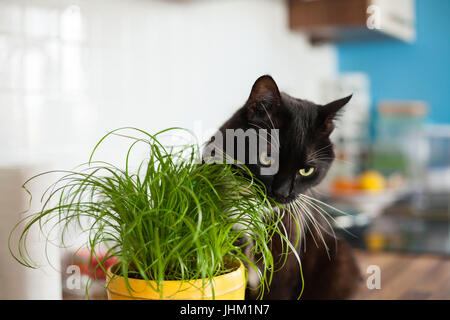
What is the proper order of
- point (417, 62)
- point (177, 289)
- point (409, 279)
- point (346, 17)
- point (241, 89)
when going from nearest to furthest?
point (177, 289) < point (409, 279) < point (241, 89) < point (346, 17) < point (417, 62)

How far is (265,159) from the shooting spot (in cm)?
71

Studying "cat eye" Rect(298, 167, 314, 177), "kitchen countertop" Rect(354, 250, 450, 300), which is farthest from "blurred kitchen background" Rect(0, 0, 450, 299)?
"cat eye" Rect(298, 167, 314, 177)

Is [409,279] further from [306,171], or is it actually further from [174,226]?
[174,226]

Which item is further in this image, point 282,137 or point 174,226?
point 282,137

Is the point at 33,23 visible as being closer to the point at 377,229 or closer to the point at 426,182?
the point at 377,229

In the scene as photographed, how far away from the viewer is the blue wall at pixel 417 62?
3316 mm

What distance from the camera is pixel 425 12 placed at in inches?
131

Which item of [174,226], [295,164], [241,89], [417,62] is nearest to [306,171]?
[295,164]

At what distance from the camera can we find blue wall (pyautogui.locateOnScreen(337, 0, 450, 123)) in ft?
10.9

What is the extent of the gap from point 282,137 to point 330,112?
8cm

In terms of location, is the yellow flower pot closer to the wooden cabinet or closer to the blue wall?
the wooden cabinet

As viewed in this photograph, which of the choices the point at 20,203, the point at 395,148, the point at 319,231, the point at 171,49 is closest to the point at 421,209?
the point at 395,148

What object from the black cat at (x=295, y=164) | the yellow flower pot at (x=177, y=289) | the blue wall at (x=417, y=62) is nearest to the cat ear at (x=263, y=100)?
the black cat at (x=295, y=164)

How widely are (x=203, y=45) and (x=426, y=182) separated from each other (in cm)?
176
